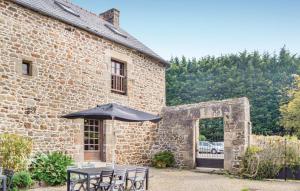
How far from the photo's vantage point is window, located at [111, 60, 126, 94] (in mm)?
12930

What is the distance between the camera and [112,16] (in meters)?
16.2

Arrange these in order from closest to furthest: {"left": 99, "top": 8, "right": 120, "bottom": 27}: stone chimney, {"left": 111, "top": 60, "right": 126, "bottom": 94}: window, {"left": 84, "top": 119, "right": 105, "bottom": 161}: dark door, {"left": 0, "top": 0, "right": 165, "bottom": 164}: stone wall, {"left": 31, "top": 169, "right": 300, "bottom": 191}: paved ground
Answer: {"left": 31, "top": 169, "right": 300, "bottom": 191}: paved ground, {"left": 0, "top": 0, "right": 165, "bottom": 164}: stone wall, {"left": 84, "top": 119, "right": 105, "bottom": 161}: dark door, {"left": 111, "top": 60, "right": 126, "bottom": 94}: window, {"left": 99, "top": 8, "right": 120, "bottom": 27}: stone chimney

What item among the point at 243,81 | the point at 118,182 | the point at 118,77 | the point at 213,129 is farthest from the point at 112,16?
the point at 243,81

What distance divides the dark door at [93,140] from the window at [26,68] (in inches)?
110

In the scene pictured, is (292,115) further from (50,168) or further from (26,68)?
(26,68)

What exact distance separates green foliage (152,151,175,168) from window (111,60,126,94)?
10.5ft

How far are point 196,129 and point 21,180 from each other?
25.1 feet

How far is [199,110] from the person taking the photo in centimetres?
1316

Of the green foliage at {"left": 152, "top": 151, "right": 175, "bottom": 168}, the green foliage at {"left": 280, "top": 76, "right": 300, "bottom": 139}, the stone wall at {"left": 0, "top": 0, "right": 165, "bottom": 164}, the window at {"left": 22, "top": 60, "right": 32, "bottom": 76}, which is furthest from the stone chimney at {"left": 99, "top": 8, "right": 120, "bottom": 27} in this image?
the green foliage at {"left": 280, "top": 76, "right": 300, "bottom": 139}

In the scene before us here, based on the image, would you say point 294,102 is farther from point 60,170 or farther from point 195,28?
point 60,170

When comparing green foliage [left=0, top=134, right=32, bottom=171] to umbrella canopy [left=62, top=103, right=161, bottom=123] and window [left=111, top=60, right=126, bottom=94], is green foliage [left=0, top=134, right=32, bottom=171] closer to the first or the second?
umbrella canopy [left=62, top=103, right=161, bottom=123]

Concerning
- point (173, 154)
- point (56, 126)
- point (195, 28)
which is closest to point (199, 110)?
point (173, 154)

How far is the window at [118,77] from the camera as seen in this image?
1293cm

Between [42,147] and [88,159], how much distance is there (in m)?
2.24
